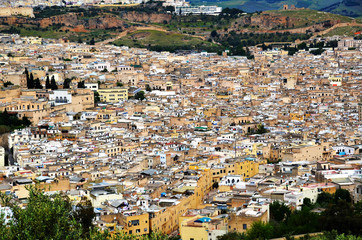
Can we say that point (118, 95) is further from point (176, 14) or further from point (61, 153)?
point (176, 14)

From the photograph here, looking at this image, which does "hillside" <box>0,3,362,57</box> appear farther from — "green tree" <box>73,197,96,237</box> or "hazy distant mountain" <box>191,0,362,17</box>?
"hazy distant mountain" <box>191,0,362,17</box>

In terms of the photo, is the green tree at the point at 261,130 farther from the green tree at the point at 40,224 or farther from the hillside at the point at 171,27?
the hillside at the point at 171,27

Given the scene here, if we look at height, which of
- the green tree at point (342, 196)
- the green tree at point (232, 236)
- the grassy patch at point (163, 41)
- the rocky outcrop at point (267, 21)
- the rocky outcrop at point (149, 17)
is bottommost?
the green tree at point (232, 236)

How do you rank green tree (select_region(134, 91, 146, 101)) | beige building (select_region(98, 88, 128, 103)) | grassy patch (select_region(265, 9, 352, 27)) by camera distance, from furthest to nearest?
grassy patch (select_region(265, 9, 352, 27)) → green tree (select_region(134, 91, 146, 101)) → beige building (select_region(98, 88, 128, 103))

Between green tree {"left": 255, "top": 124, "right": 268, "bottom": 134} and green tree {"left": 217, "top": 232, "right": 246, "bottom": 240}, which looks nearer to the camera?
green tree {"left": 217, "top": 232, "right": 246, "bottom": 240}

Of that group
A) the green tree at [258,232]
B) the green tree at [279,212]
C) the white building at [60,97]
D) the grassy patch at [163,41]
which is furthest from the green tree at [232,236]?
the grassy patch at [163,41]

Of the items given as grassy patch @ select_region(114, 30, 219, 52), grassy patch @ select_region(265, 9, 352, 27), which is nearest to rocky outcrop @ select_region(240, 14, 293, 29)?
grassy patch @ select_region(265, 9, 352, 27)

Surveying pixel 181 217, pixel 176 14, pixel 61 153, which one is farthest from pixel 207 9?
pixel 181 217

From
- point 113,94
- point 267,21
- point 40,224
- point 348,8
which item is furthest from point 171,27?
point 40,224

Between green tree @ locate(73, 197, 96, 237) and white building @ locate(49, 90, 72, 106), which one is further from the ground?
white building @ locate(49, 90, 72, 106)

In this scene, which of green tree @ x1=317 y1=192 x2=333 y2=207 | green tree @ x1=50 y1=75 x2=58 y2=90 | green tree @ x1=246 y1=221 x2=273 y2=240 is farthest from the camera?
green tree @ x1=50 y1=75 x2=58 y2=90

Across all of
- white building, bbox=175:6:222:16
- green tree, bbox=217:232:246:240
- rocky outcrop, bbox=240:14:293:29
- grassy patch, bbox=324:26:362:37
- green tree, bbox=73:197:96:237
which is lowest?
green tree, bbox=217:232:246:240
